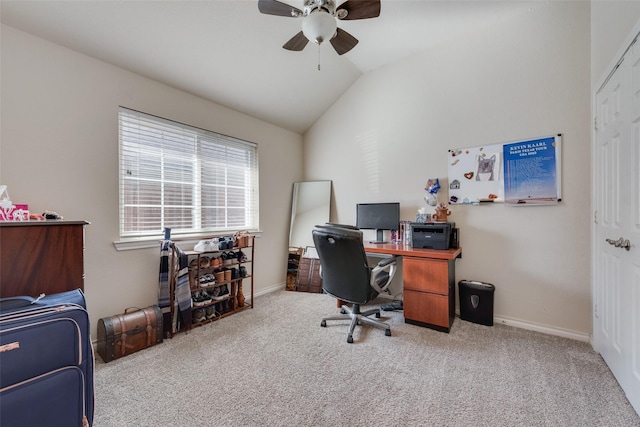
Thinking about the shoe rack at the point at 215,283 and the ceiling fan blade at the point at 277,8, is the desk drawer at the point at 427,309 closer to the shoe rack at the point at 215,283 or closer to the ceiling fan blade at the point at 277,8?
the shoe rack at the point at 215,283

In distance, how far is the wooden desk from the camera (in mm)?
2408

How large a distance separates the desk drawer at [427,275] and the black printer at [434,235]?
8.5 inches

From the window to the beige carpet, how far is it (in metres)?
1.17

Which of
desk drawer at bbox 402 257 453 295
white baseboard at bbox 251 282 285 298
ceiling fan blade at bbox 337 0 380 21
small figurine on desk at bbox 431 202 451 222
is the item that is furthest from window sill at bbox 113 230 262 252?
small figurine on desk at bbox 431 202 451 222

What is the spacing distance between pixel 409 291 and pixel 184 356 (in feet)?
6.84

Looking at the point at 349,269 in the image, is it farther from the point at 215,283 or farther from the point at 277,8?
the point at 277,8

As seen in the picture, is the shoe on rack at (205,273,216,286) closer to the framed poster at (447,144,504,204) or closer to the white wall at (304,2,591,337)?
the white wall at (304,2,591,337)

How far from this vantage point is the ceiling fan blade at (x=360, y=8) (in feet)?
5.62

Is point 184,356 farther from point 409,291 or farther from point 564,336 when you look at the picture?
point 564,336

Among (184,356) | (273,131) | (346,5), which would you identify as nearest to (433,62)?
(346,5)

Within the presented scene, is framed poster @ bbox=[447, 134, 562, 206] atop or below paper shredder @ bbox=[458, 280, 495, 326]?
atop

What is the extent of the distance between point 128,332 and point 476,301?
317 cm

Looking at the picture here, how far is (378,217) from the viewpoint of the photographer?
10.8 feet

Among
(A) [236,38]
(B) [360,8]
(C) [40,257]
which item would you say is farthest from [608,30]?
(C) [40,257]
